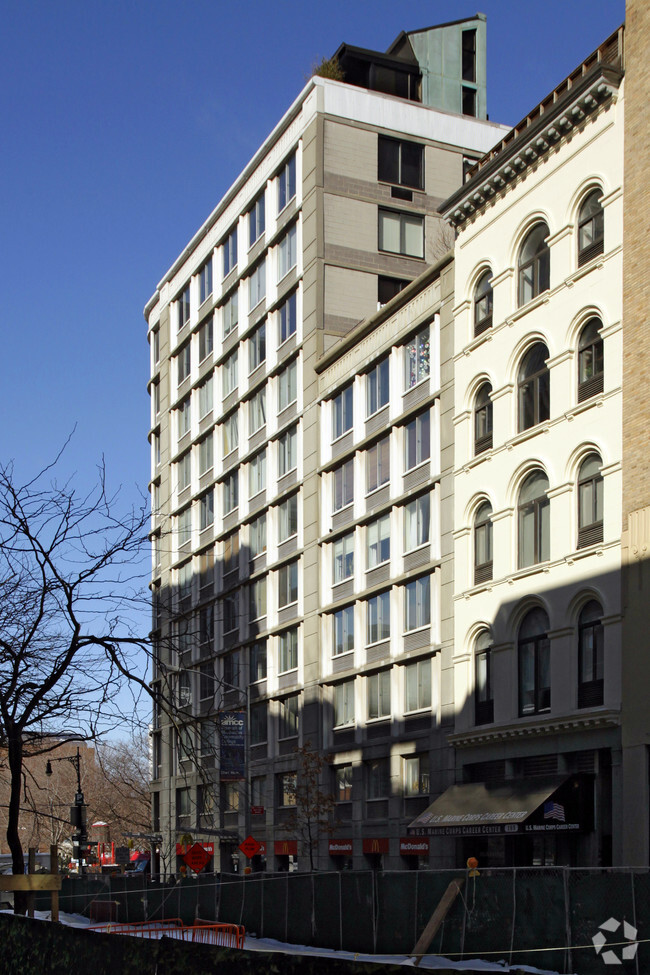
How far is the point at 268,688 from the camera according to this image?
2437 inches

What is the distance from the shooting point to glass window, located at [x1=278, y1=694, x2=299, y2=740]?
192 feet

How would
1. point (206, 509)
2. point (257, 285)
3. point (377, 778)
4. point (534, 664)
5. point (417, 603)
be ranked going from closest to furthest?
point (534, 664) → point (417, 603) → point (377, 778) → point (257, 285) → point (206, 509)

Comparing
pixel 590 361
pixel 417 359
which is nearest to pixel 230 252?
pixel 417 359

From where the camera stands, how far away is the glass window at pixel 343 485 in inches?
2143

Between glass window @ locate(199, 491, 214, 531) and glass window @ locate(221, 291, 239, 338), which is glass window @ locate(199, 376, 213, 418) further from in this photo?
Answer: glass window @ locate(199, 491, 214, 531)

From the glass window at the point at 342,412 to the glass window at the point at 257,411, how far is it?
9058 mm

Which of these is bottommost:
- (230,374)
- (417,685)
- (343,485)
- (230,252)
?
(417,685)

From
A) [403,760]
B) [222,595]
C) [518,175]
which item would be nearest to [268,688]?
[222,595]

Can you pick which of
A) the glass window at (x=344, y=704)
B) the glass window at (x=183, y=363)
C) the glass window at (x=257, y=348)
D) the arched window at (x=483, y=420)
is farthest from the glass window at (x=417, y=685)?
the glass window at (x=183, y=363)

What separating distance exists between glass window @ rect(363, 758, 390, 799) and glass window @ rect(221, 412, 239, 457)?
930 inches

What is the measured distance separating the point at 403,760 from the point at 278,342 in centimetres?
2422

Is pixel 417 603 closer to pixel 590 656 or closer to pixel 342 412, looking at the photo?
pixel 342 412

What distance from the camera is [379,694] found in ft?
166

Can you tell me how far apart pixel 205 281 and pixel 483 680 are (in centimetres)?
4119
